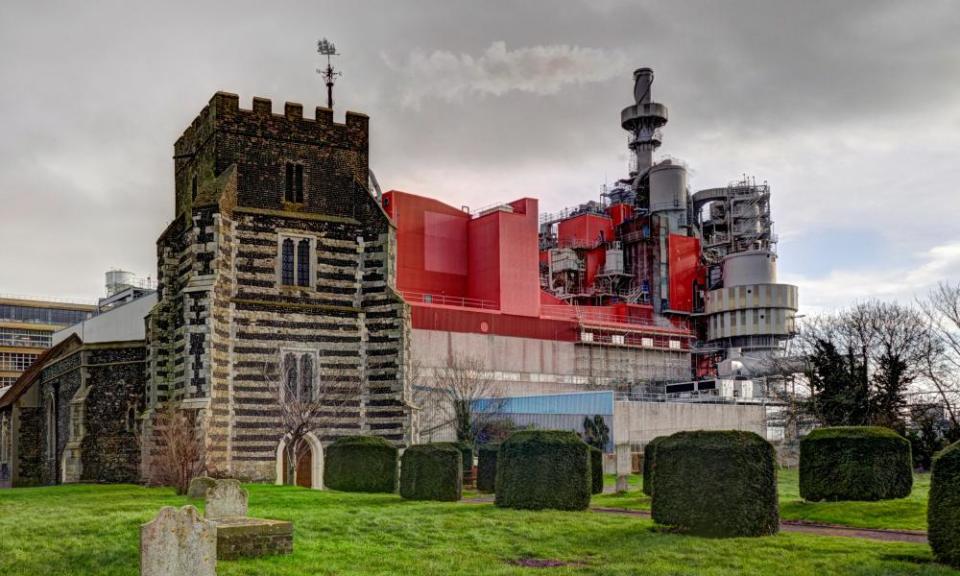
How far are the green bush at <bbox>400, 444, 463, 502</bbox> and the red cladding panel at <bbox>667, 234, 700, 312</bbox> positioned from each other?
6525 cm

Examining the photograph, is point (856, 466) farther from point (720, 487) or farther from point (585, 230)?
point (585, 230)

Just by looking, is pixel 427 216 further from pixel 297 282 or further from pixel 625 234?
pixel 297 282

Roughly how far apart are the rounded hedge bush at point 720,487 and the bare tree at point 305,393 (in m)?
17.5

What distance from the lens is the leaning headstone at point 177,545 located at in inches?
531

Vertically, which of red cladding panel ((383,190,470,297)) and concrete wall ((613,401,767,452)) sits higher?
red cladding panel ((383,190,470,297))

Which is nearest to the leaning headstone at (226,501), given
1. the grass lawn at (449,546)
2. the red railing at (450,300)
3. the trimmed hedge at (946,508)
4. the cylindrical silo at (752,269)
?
the grass lawn at (449,546)

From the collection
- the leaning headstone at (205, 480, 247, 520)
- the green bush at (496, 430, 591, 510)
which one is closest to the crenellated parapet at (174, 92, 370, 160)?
the green bush at (496, 430, 591, 510)

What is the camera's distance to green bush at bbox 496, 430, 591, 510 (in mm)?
26078

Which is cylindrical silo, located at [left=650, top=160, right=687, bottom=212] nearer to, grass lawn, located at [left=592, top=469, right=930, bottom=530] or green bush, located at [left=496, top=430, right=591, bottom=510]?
grass lawn, located at [left=592, top=469, right=930, bottom=530]

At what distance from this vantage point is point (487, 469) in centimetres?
3766

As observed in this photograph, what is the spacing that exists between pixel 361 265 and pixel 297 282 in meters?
2.88

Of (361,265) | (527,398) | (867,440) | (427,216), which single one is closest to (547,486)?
(867,440)

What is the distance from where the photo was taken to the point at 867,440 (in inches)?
1067

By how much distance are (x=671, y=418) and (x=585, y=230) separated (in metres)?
32.2
